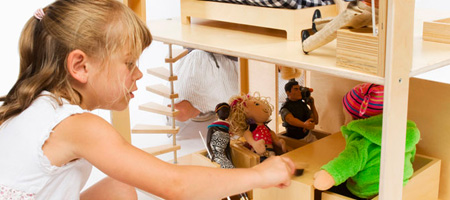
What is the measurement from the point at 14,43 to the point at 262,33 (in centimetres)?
182

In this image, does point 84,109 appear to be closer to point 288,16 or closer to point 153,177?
point 153,177

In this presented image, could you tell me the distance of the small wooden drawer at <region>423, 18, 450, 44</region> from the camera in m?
1.24

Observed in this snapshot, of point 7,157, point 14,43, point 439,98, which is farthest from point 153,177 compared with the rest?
point 14,43

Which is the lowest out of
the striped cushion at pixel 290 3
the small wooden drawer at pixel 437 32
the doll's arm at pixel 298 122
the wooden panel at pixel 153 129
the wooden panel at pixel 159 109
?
the wooden panel at pixel 153 129

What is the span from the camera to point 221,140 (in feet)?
5.13

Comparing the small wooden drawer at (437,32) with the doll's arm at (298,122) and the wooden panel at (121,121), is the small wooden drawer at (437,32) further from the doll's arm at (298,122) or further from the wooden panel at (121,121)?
the wooden panel at (121,121)

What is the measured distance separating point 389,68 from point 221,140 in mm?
673

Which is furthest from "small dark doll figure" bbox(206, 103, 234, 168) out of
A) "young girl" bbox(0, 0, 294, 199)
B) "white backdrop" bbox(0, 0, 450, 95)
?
"white backdrop" bbox(0, 0, 450, 95)

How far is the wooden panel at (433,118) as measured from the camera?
140 centimetres

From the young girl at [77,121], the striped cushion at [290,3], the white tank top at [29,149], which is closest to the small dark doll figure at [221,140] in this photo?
the striped cushion at [290,3]

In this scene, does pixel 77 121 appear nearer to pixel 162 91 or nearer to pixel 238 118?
pixel 238 118

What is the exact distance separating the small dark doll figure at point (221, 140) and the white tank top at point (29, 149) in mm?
550

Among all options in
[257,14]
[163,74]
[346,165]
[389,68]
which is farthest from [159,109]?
[389,68]

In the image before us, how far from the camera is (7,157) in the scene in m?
1.06
